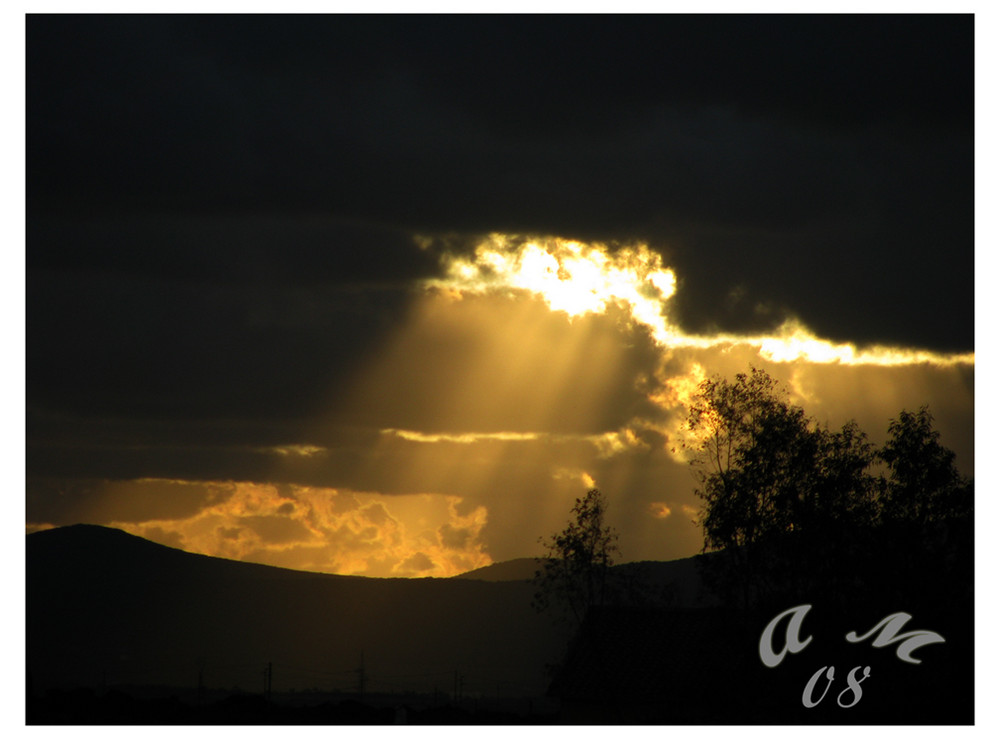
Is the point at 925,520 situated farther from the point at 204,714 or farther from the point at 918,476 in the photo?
the point at 204,714

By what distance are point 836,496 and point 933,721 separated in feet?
55.5

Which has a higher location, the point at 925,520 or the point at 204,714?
the point at 925,520

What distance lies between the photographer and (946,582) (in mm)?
61062

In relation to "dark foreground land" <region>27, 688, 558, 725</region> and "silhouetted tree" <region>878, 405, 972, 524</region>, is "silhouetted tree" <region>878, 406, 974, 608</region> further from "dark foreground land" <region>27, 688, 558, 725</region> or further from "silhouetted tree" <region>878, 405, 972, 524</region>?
"dark foreground land" <region>27, 688, 558, 725</region>

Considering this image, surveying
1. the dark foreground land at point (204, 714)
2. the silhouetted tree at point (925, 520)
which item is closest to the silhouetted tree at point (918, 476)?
the silhouetted tree at point (925, 520)

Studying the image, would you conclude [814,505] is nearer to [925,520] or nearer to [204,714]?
[925,520]

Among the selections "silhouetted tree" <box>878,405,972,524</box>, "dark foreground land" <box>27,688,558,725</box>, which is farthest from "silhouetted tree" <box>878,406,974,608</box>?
"dark foreground land" <box>27,688,558,725</box>

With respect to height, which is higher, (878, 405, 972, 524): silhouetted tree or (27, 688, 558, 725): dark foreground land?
(878, 405, 972, 524): silhouetted tree

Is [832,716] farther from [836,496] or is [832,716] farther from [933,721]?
[836,496]

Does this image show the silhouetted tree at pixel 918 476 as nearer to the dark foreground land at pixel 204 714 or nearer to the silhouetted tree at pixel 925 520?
the silhouetted tree at pixel 925 520

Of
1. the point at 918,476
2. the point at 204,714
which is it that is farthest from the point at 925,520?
the point at 204,714
